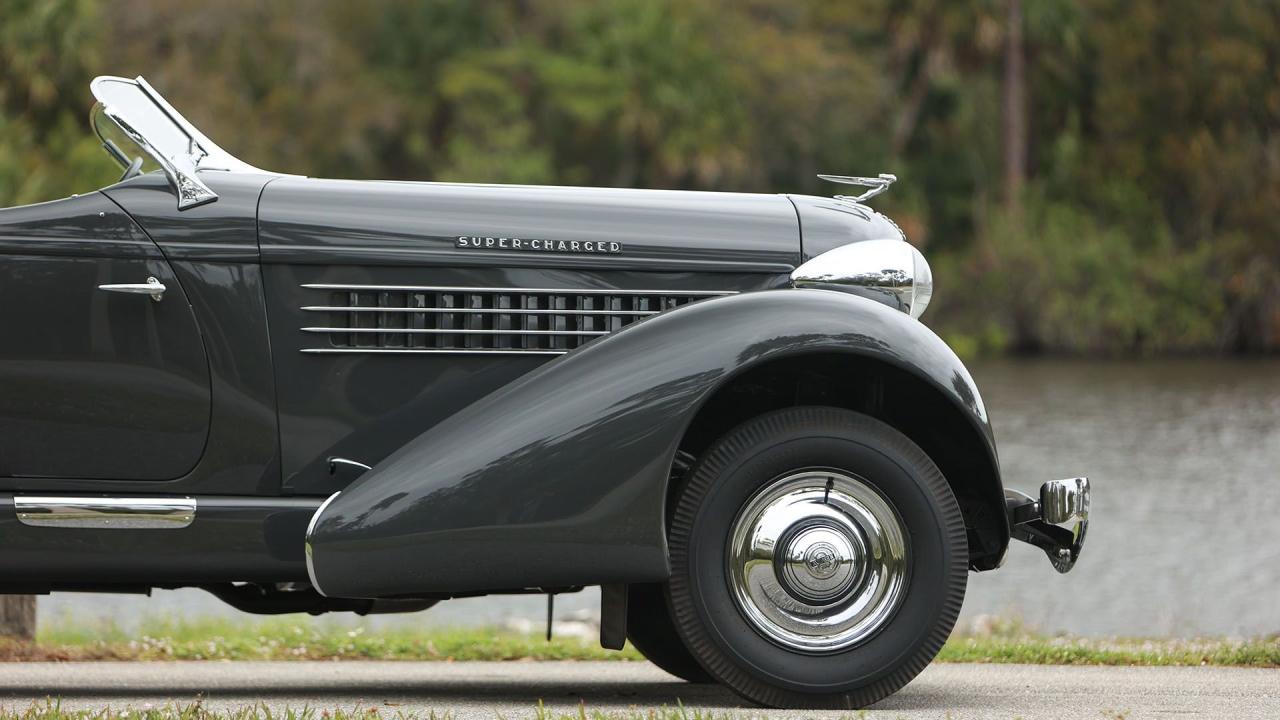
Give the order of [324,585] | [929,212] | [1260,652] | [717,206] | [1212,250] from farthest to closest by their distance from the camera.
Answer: [929,212], [1212,250], [1260,652], [717,206], [324,585]

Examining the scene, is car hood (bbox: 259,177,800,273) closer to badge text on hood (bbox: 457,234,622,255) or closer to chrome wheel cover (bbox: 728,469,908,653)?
badge text on hood (bbox: 457,234,622,255)

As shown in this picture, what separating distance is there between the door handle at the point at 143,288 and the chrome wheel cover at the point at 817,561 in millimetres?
1810

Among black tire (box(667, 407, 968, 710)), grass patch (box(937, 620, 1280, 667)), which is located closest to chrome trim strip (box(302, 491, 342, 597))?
black tire (box(667, 407, 968, 710))

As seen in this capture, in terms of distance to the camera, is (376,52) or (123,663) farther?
(376,52)

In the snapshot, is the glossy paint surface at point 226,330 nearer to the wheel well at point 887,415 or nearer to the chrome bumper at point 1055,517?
the wheel well at point 887,415

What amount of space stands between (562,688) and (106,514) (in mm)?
1684

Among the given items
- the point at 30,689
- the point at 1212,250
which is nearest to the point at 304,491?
the point at 30,689

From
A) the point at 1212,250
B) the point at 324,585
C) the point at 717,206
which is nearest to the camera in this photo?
the point at 324,585

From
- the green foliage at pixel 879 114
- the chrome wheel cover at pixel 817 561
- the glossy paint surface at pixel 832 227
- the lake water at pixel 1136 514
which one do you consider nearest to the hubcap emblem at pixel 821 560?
the chrome wheel cover at pixel 817 561

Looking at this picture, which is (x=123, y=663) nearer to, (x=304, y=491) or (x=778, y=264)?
(x=304, y=491)

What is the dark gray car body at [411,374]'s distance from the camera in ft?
14.9

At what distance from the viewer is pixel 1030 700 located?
16.2 feet

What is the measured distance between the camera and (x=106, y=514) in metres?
4.71

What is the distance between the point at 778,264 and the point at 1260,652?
2.50 meters
